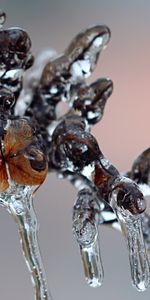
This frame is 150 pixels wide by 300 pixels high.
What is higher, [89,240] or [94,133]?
[94,133]

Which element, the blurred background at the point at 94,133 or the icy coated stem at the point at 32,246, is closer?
the icy coated stem at the point at 32,246

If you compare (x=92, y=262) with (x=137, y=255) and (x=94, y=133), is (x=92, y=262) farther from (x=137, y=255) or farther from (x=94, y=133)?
(x=94, y=133)

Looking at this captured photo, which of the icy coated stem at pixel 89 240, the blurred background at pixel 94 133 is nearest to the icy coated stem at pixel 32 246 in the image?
the icy coated stem at pixel 89 240

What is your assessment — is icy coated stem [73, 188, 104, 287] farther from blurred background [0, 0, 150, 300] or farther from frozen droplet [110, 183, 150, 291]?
blurred background [0, 0, 150, 300]

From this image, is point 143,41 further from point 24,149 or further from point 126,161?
point 24,149

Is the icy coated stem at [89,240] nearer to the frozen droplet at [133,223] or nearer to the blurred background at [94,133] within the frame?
the frozen droplet at [133,223]

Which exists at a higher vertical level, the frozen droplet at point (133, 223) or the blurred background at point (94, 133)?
the blurred background at point (94, 133)

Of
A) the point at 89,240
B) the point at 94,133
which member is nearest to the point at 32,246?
the point at 89,240

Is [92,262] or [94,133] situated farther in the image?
[94,133]

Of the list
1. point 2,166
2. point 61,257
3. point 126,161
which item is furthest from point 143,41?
point 2,166
